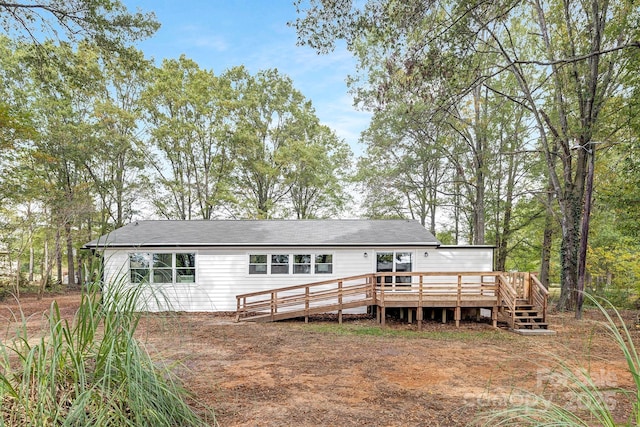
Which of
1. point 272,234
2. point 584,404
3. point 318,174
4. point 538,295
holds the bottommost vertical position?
point 538,295

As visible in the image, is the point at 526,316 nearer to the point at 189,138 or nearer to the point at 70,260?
the point at 189,138

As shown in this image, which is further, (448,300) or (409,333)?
(448,300)

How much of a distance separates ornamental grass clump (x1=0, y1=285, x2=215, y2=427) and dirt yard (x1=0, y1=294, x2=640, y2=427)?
8.2 inches

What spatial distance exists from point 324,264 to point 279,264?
5.30 feet

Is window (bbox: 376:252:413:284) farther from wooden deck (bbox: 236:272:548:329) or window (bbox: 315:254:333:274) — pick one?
window (bbox: 315:254:333:274)

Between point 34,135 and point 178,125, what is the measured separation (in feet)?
25.0

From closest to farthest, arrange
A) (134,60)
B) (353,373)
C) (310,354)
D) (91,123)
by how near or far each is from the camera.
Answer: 1. (353,373)
2. (310,354)
3. (134,60)
4. (91,123)

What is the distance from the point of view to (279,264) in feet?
38.6

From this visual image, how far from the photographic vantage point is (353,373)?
5.30 m

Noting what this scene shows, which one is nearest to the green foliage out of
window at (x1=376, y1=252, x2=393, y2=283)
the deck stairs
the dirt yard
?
the dirt yard

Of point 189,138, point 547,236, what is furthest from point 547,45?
point 189,138

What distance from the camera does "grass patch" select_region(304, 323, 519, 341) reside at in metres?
8.00

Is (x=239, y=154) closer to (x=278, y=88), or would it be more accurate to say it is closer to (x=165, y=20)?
(x=278, y=88)

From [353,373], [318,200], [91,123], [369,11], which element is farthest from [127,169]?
[353,373]
